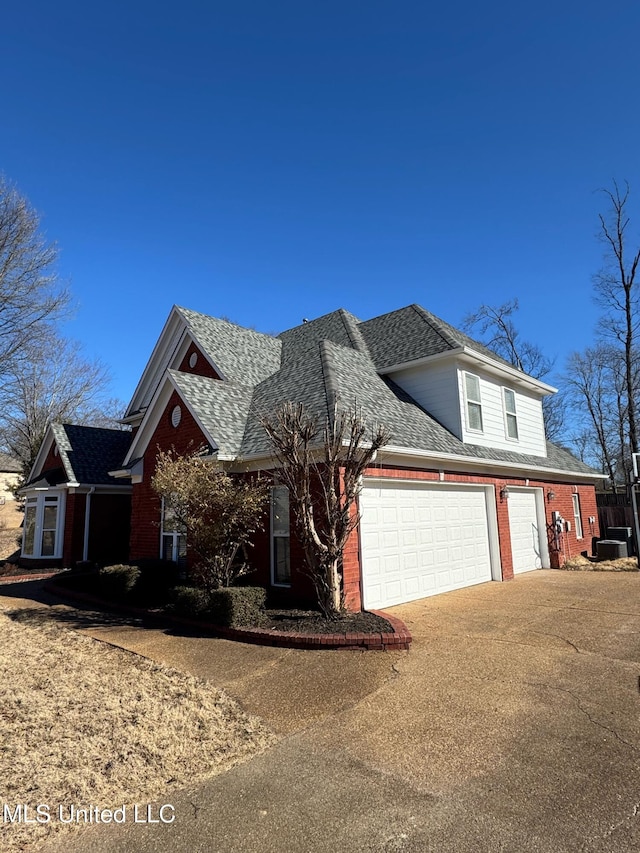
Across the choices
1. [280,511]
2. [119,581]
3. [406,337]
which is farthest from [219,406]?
[406,337]

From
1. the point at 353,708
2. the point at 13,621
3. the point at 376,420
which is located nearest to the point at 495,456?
the point at 376,420

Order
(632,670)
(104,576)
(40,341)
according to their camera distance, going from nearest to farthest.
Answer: (632,670), (104,576), (40,341)

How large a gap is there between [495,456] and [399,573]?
5200 mm

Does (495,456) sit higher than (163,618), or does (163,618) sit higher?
(495,456)

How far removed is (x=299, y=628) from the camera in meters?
8.06

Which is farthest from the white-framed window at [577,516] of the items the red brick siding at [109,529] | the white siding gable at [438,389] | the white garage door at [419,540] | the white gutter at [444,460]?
the red brick siding at [109,529]

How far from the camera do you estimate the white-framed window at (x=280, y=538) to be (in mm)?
10406

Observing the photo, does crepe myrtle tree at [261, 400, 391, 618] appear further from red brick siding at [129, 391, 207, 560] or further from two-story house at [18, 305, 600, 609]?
red brick siding at [129, 391, 207, 560]

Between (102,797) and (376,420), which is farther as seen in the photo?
(376,420)

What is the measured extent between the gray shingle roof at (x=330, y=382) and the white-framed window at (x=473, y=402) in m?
0.74

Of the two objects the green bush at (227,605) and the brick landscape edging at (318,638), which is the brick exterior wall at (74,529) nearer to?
the green bush at (227,605)

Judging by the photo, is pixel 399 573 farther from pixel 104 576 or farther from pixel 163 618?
pixel 104 576

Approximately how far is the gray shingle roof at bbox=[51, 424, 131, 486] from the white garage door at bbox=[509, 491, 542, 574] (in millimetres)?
13445

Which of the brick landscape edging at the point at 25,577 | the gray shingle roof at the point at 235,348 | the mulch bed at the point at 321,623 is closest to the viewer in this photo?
the mulch bed at the point at 321,623
